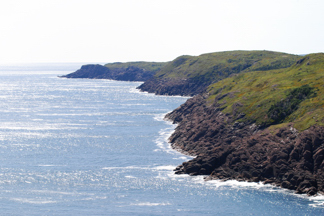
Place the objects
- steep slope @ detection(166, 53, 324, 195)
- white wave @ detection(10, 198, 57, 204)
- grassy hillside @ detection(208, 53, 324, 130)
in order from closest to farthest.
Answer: white wave @ detection(10, 198, 57, 204) → steep slope @ detection(166, 53, 324, 195) → grassy hillside @ detection(208, 53, 324, 130)

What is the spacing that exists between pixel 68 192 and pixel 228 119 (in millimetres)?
54940

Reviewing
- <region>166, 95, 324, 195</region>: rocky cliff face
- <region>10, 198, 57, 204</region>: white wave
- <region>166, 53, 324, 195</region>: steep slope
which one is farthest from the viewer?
<region>166, 53, 324, 195</region>: steep slope

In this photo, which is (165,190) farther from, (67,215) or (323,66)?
(323,66)

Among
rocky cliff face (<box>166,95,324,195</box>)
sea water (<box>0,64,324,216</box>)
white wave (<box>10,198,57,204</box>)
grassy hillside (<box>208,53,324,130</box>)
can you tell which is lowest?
white wave (<box>10,198,57,204</box>)

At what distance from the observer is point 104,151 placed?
116 metres

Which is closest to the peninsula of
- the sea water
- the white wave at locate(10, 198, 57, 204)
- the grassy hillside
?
the grassy hillside

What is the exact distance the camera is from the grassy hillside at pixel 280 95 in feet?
349

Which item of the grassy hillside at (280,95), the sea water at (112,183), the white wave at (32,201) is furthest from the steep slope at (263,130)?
the white wave at (32,201)

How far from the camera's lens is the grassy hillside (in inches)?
4190

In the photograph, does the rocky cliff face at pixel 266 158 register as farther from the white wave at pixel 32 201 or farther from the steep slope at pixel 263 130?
the white wave at pixel 32 201

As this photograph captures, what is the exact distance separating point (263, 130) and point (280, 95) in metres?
20.0

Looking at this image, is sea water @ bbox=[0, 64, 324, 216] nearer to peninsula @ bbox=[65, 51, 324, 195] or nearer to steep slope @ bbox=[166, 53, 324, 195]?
peninsula @ bbox=[65, 51, 324, 195]

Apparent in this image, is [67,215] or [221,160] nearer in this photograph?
[67,215]

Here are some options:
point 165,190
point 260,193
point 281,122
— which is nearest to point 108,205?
point 165,190
